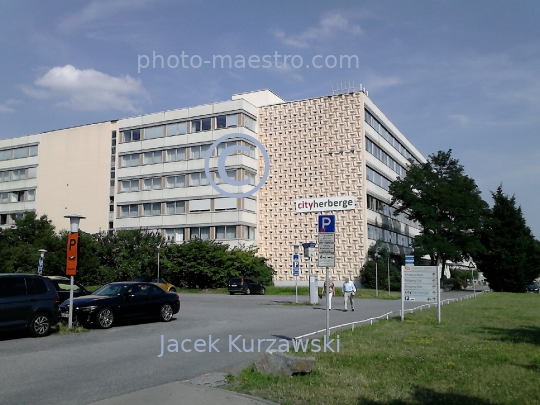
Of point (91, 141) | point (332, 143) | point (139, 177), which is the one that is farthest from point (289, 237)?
point (91, 141)

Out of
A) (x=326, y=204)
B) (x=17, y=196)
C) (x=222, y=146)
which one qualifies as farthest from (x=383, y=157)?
(x=17, y=196)

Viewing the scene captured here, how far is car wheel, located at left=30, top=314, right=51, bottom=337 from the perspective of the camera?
14602mm

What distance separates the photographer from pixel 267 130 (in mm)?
58000

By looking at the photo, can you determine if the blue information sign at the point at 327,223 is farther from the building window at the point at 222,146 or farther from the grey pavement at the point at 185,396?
the building window at the point at 222,146

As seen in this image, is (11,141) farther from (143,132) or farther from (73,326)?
(73,326)

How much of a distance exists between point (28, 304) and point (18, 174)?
64.7 metres

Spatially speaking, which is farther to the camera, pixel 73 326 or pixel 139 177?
pixel 139 177

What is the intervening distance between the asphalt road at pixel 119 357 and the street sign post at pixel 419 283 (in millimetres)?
3432

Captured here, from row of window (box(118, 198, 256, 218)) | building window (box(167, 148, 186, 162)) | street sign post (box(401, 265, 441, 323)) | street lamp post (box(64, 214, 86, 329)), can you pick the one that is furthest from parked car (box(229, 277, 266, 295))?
street lamp post (box(64, 214, 86, 329))

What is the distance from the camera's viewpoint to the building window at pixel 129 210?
62.4m

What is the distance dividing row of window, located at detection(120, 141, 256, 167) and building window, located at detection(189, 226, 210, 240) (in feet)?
25.7

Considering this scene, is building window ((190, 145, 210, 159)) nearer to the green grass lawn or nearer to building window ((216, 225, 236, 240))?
building window ((216, 225, 236, 240))

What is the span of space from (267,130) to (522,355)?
48767mm

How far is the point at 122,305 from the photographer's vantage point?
17.3m
